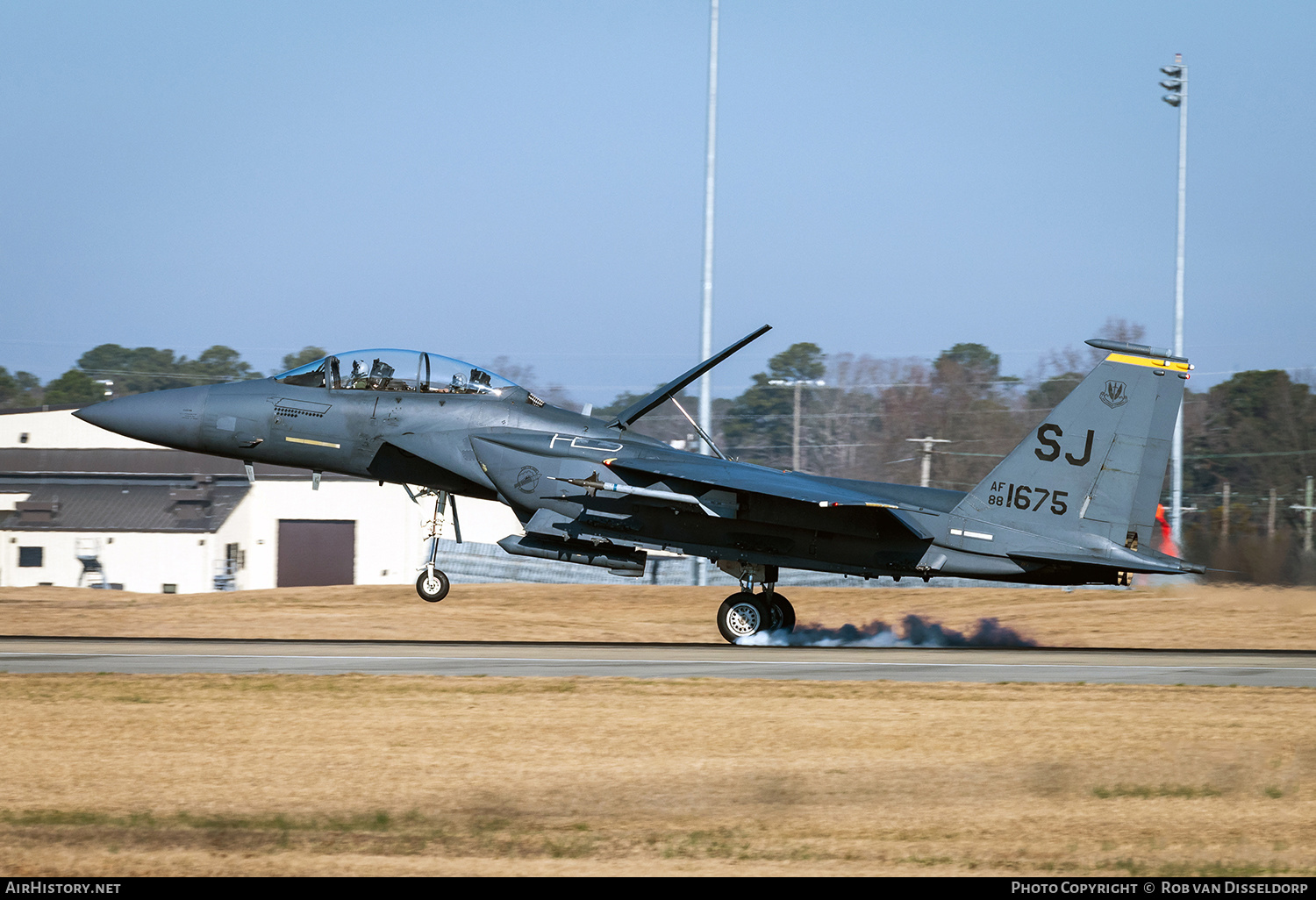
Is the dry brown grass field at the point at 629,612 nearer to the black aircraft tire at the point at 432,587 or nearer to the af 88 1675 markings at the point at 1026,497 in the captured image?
the black aircraft tire at the point at 432,587

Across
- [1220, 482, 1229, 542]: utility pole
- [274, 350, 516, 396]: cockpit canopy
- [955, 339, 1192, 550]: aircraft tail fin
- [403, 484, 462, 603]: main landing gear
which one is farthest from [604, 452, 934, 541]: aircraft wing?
[1220, 482, 1229, 542]: utility pole

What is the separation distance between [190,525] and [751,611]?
3919 centimetres

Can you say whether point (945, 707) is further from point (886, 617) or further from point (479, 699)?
point (886, 617)

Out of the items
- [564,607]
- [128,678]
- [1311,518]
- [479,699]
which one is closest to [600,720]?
[479,699]

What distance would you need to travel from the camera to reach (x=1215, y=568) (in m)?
19.8

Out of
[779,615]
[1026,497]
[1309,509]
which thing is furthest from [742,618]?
[1309,509]

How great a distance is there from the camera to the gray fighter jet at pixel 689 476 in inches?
670

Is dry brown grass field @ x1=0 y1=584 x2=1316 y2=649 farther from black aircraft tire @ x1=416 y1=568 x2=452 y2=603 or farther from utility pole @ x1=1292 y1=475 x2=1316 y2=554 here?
black aircraft tire @ x1=416 y1=568 x2=452 y2=603

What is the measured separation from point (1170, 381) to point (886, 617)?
29.2 feet

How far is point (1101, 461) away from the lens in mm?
17062

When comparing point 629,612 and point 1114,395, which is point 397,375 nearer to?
point 629,612

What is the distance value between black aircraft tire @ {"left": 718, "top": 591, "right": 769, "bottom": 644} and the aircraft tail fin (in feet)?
10.7

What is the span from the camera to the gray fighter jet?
17.0 m

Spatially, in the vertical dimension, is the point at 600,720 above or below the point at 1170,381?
below
